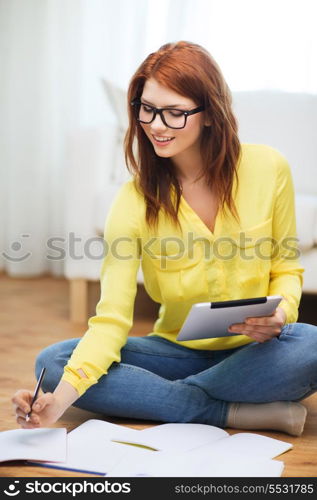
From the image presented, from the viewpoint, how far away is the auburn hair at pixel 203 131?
147 centimetres

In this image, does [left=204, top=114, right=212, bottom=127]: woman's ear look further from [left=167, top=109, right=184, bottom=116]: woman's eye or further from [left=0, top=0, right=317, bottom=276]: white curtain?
[left=0, top=0, right=317, bottom=276]: white curtain

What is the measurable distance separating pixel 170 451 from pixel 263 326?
29 cm

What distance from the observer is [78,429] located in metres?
1.52

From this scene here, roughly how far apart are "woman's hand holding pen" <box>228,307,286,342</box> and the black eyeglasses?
0.39m

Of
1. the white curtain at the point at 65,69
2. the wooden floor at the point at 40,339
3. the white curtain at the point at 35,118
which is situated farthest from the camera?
the white curtain at the point at 35,118

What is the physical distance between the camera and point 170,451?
1401mm

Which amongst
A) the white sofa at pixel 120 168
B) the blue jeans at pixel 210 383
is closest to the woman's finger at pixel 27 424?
the blue jeans at pixel 210 383

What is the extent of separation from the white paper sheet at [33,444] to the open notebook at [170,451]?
0.06ft

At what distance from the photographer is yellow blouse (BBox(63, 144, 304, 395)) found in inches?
62.1

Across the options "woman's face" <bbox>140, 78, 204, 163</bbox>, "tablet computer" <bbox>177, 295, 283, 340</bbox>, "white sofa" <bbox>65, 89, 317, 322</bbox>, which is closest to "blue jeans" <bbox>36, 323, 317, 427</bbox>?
"tablet computer" <bbox>177, 295, 283, 340</bbox>

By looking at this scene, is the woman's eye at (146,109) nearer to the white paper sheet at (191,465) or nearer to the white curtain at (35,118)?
the white paper sheet at (191,465)

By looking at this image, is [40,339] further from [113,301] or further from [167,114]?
[167,114]

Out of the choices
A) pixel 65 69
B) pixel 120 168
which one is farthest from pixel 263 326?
pixel 65 69

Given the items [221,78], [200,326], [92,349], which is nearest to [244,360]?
[200,326]
